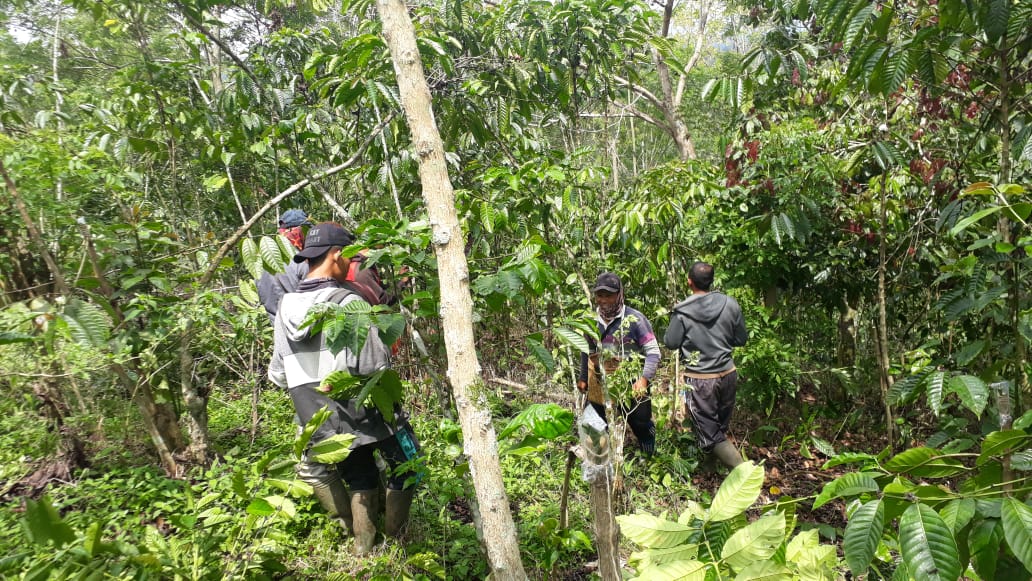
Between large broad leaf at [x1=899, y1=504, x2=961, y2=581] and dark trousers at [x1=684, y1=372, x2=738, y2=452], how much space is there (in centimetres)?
280

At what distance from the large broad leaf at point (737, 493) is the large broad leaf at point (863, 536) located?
0.15 m

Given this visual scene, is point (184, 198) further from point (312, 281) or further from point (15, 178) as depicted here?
point (312, 281)

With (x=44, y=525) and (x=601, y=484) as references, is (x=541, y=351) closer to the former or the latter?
(x=601, y=484)

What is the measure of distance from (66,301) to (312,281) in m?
0.88

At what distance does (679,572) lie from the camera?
85 centimetres

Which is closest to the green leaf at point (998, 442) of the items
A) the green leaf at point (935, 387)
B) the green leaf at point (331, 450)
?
the green leaf at point (935, 387)

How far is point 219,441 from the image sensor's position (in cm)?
371

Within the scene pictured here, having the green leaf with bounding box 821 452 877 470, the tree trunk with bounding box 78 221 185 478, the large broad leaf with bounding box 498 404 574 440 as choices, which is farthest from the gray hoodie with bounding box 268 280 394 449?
the green leaf with bounding box 821 452 877 470

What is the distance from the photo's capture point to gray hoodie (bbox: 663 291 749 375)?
11.4ft

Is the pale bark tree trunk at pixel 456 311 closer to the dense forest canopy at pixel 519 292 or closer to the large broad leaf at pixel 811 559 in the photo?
the dense forest canopy at pixel 519 292

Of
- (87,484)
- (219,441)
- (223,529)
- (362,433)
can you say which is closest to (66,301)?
(362,433)

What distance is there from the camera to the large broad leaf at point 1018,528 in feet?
2.38

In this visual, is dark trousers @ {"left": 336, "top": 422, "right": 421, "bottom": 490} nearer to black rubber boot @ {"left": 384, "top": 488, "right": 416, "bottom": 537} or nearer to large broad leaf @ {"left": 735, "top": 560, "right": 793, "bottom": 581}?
black rubber boot @ {"left": 384, "top": 488, "right": 416, "bottom": 537}

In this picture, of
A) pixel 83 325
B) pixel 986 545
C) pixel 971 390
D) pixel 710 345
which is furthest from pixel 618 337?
pixel 83 325
